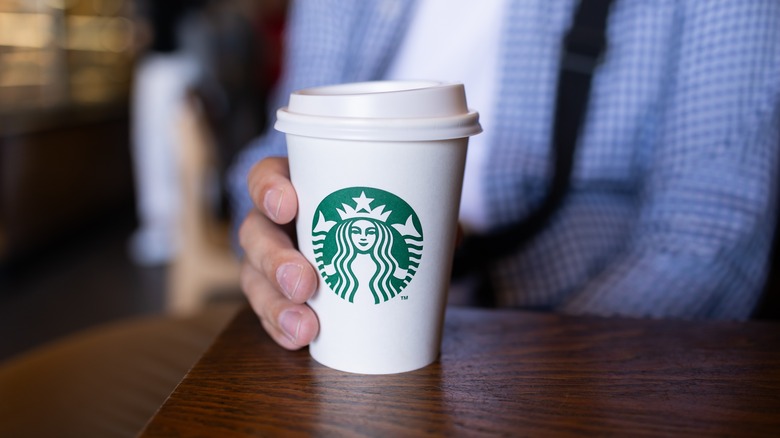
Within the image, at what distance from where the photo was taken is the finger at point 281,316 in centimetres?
51

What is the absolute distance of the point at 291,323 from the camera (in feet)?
1.68

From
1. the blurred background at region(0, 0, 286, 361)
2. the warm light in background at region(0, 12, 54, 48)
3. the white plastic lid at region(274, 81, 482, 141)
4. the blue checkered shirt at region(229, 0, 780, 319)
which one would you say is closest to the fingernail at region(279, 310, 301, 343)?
the white plastic lid at region(274, 81, 482, 141)

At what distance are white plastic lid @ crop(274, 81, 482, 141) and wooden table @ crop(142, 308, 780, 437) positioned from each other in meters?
0.18

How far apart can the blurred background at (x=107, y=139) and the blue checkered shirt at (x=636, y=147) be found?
1.12m

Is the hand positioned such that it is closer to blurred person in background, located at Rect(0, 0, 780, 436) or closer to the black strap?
blurred person in background, located at Rect(0, 0, 780, 436)

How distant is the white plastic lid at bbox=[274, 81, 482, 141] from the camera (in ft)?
1.42

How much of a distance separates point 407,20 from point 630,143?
37 cm

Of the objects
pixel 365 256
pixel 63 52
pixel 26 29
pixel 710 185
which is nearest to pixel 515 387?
pixel 365 256

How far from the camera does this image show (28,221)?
3.04 m

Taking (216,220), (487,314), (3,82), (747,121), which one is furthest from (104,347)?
(3,82)

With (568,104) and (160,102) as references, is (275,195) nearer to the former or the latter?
(568,104)

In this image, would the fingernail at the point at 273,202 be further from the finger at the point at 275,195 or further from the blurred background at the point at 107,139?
the blurred background at the point at 107,139

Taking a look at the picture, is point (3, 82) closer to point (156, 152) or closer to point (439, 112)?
point (156, 152)

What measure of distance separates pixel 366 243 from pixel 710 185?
52 centimetres
